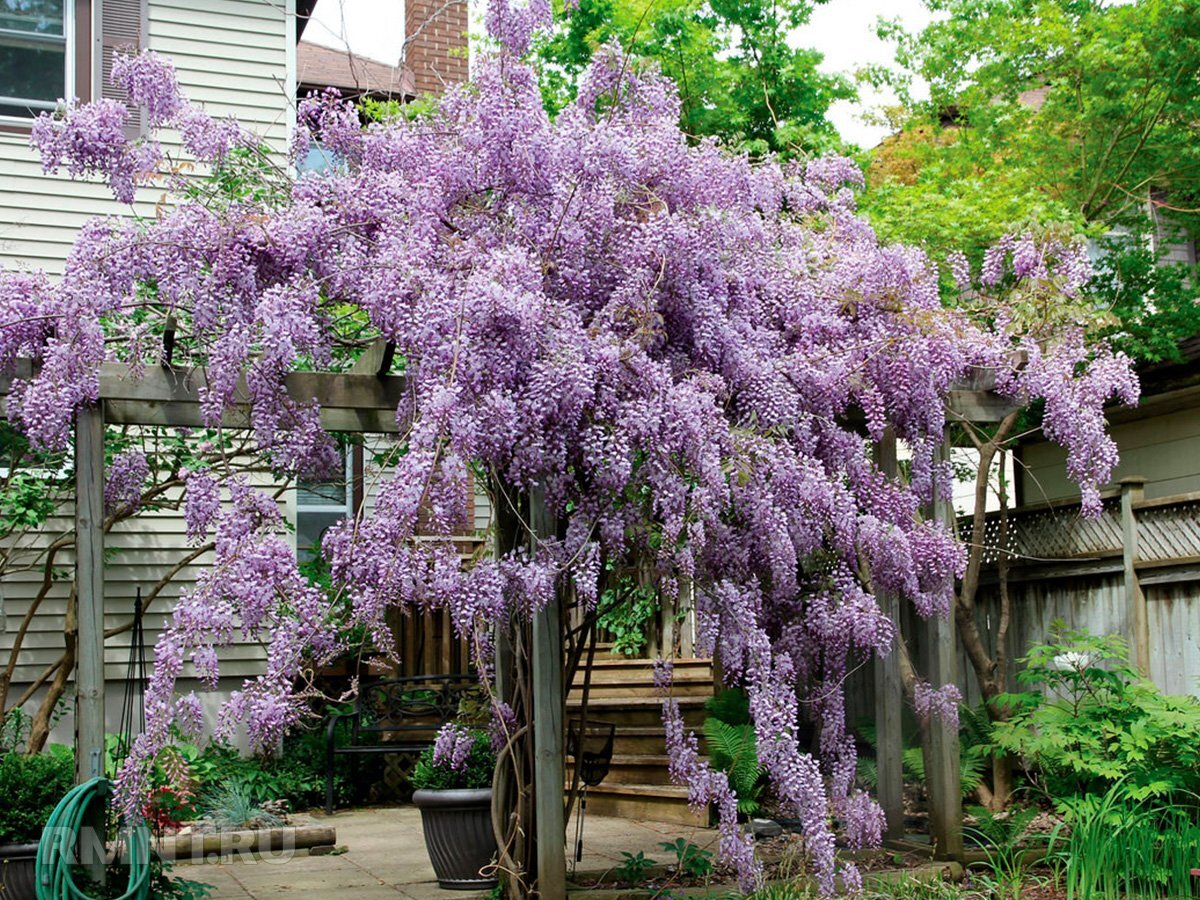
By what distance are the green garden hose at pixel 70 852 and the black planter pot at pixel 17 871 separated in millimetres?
403

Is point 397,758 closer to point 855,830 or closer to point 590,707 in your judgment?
point 590,707

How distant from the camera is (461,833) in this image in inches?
233

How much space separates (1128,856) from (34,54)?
28.7ft

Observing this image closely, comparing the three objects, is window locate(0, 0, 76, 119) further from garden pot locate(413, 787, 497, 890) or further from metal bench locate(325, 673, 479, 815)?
garden pot locate(413, 787, 497, 890)

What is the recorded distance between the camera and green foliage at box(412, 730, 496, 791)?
6.02 meters

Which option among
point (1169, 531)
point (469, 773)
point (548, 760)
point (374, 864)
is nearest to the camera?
point (548, 760)

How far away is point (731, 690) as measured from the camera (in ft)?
25.7

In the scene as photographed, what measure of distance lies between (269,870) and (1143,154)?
766 cm

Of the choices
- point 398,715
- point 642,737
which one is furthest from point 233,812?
point 642,737

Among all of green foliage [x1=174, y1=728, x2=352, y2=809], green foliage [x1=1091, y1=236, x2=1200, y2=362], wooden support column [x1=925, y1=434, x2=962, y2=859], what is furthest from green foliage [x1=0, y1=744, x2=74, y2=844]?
green foliage [x1=1091, y1=236, x2=1200, y2=362]

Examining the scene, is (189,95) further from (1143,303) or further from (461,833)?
(1143,303)

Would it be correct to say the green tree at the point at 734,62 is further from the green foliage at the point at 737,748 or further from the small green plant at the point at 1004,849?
the small green plant at the point at 1004,849

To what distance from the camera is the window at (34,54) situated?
923 cm

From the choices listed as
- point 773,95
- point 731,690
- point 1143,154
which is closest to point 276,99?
point 773,95
